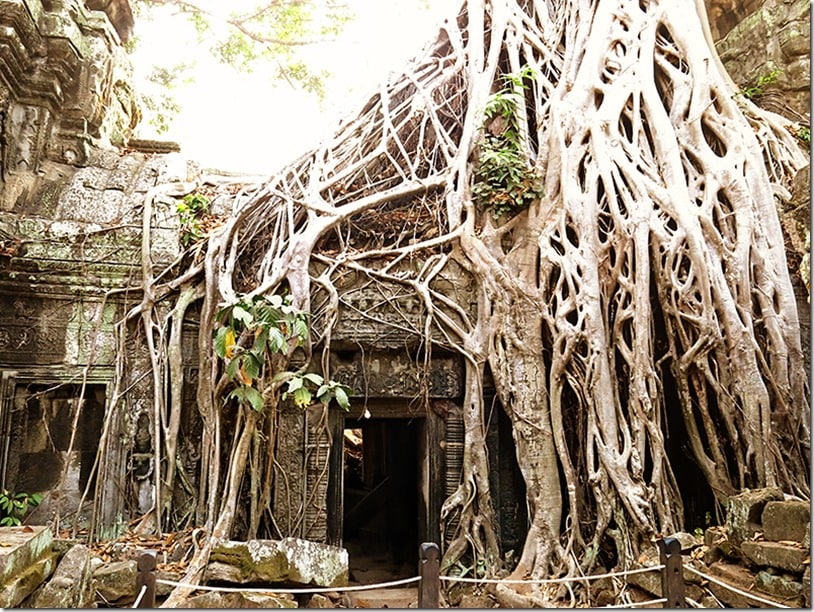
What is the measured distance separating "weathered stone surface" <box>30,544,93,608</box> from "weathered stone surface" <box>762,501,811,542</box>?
3182 millimetres

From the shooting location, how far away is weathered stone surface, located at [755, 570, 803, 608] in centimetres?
257

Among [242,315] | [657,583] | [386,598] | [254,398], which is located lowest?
[386,598]

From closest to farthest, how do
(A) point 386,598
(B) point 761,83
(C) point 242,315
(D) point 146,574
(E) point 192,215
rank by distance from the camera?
(D) point 146,574 < (C) point 242,315 < (A) point 386,598 < (E) point 192,215 < (B) point 761,83

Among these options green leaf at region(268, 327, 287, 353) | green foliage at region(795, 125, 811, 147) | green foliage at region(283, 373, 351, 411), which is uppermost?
green foliage at region(795, 125, 811, 147)

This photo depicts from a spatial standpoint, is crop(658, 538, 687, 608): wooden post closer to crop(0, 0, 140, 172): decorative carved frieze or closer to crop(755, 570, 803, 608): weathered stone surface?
crop(755, 570, 803, 608): weathered stone surface

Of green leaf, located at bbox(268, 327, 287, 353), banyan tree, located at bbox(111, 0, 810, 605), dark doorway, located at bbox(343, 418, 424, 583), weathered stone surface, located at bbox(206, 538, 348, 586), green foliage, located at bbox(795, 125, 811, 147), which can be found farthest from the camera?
dark doorway, located at bbox(343, 418, 424, 583)

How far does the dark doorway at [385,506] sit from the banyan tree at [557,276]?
148 centimetres

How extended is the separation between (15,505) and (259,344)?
2.11m

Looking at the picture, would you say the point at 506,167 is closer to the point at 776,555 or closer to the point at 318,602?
the point at 776,555

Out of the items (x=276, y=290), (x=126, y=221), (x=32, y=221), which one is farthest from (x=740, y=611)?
(x=32, y=221)

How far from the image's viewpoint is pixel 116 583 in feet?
11.2

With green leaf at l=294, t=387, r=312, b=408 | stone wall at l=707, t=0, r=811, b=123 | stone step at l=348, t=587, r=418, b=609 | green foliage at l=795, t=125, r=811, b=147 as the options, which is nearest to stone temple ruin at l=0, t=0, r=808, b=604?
stone step at l=348, t=587, r=418, b=609

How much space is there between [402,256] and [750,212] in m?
2.49

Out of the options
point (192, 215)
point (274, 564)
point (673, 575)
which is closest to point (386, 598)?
point (274, 564)
